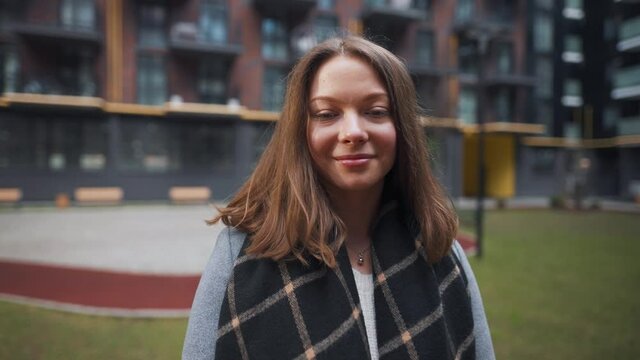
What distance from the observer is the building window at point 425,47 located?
948 cm

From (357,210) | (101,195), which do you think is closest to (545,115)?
(357,210)

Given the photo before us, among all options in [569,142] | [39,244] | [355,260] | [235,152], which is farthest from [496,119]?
[355,260]

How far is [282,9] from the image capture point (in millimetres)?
9422

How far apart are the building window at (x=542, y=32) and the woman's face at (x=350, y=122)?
339 cm

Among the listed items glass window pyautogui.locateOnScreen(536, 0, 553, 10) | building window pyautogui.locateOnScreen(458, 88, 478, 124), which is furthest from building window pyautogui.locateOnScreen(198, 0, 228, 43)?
glass window pyautogui.locateOnScreen(536, 0, 553, 10)

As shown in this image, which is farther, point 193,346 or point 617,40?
point 617,40

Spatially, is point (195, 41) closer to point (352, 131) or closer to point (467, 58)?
point (467, 58)

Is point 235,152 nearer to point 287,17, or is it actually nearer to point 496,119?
point 287,17

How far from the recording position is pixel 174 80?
13.0 meters

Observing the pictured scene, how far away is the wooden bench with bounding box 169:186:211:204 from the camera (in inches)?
533

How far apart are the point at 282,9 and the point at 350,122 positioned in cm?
926

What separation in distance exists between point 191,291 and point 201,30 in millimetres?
11014

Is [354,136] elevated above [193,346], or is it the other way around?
[354,136]

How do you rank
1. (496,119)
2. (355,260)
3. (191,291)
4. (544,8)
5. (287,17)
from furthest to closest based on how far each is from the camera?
(496,119) < (287,17) < (191,291) < (544,8) < (355,260)
